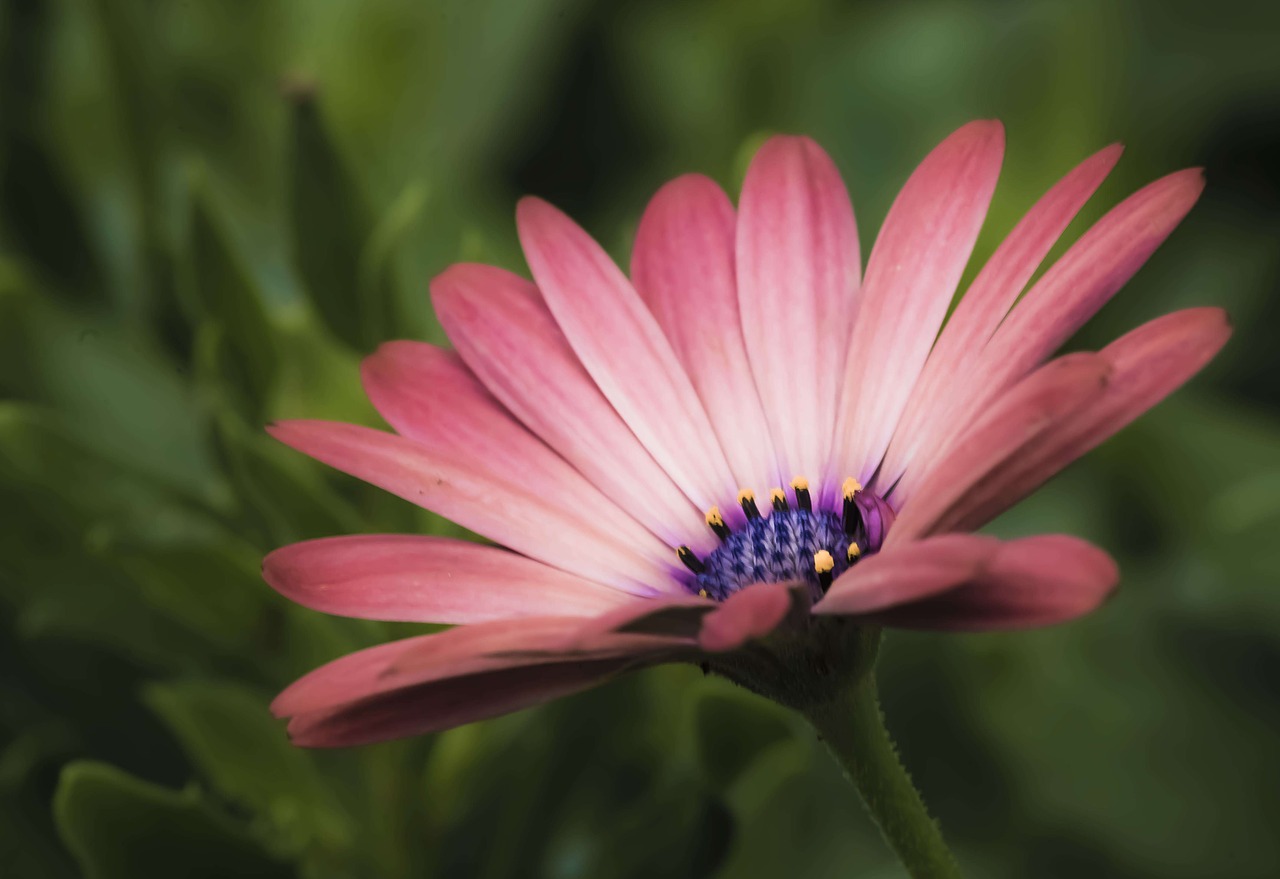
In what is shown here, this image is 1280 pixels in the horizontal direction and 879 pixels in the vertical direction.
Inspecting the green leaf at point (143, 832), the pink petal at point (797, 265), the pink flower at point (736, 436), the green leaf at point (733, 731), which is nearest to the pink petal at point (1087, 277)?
the pink flower at point (736, 436)

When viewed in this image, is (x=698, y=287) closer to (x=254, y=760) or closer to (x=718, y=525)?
(x=718, y=525)

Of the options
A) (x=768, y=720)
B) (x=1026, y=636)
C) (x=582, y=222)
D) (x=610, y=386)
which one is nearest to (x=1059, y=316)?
(x=610, y=386)

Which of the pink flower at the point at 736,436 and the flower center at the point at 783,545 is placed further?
the flower center at the point at 783,545

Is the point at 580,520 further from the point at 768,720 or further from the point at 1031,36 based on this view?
the point at 1031,36

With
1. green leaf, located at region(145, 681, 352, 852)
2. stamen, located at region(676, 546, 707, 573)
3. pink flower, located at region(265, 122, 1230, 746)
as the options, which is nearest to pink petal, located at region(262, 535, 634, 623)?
pink flower, located at region(265, 122, 1230, 746)

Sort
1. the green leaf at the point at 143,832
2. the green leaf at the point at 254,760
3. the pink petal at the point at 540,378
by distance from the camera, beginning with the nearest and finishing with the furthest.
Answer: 1. the pink petal at the point at 540,378
2. the green leaf at the point at 143,832
3. the green leaf at the point at 254,760

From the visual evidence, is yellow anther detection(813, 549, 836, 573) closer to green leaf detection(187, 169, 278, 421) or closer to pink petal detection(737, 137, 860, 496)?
pink petal detection(737, 137, 860, 496)

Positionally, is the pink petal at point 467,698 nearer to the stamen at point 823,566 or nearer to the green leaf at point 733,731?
the stamen at point 823,566
